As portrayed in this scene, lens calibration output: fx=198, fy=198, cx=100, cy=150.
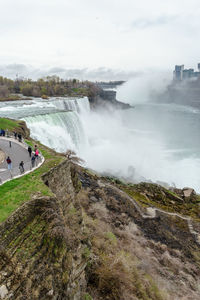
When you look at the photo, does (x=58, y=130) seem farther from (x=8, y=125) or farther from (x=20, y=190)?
(x=20, y=190)

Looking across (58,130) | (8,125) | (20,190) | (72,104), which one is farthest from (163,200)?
(72,104)

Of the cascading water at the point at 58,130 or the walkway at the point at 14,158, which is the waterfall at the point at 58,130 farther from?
the walkway at the point at 14,158

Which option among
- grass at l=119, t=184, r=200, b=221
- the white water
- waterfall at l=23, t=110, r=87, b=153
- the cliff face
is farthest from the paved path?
grass at l=119, t=184, r=200, b=221

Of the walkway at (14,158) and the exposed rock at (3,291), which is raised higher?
the walkway at (14,158)

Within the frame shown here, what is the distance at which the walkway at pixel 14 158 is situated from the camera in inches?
362

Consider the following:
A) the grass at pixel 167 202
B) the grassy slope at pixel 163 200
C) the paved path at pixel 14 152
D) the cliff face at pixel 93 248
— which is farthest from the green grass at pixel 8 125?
the grass at pixel 167 202

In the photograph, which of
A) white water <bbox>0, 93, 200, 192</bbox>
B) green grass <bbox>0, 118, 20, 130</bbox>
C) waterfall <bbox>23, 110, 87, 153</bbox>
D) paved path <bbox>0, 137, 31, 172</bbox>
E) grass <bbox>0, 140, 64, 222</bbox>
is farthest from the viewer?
white water <bbox>0, 93, 200, 192</bbox>

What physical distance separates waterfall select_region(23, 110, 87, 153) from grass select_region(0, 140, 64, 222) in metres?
14.0

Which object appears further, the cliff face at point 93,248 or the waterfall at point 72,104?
the waterfall at point 72,104

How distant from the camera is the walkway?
920 centimetres

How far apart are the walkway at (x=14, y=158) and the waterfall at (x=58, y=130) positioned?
7243mm

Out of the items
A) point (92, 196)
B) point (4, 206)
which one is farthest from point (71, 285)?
point (92, 196)

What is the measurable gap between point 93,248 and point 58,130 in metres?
17.4

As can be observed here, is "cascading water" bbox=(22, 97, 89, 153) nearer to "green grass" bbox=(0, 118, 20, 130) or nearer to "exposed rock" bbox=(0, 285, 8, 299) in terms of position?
"green grass" bbox=(0, 118, 20, 130)
